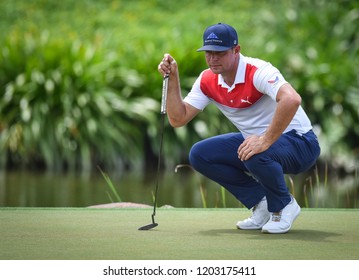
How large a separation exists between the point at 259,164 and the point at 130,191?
6.27 m

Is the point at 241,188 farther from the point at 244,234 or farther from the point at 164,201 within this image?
the point at 164,201

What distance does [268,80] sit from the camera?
5137 mm

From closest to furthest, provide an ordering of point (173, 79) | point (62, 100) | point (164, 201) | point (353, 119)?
point (173, 79), point (164, 201), point (62, 100), point (353, 119)

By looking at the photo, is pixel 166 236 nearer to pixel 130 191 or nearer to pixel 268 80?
pixel 268 80

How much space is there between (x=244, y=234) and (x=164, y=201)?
4.93m

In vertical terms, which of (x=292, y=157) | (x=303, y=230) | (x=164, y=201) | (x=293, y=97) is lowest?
(x=164, y=201)

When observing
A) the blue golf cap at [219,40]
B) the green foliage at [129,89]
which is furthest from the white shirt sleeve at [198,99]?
the green foliage at [129,89]

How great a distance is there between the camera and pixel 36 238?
5.07 metres

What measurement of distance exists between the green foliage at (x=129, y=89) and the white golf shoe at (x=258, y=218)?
323 inches

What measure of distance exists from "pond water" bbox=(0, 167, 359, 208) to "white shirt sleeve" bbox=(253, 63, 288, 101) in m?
3.92

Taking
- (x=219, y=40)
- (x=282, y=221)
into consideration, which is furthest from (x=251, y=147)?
(x=219, y=40)

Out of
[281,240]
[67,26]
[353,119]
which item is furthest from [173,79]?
[67,26]

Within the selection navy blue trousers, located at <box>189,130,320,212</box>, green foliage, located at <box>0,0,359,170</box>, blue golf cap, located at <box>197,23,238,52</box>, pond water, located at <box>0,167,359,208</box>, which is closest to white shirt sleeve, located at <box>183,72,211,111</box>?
navy blue trousers, located at <box>189,130,320,212</box>

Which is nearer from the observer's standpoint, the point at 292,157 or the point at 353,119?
the point at 292,157
